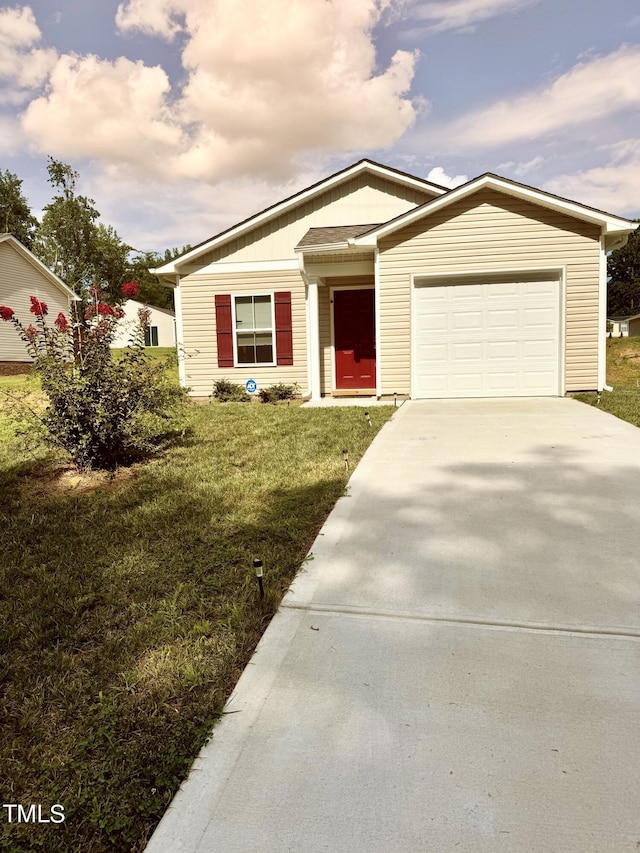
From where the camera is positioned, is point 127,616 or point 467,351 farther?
point 467,351

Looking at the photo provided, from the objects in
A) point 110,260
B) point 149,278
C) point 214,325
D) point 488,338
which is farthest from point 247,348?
point 149,278

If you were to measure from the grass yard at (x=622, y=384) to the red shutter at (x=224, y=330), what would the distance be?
7.26m

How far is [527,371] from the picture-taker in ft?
32.3

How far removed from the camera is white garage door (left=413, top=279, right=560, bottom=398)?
31.9ft

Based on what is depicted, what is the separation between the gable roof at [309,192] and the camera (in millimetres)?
11281

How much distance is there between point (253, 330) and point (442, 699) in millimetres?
10563

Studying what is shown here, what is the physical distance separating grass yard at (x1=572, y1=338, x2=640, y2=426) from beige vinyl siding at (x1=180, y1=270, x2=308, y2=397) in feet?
19.1

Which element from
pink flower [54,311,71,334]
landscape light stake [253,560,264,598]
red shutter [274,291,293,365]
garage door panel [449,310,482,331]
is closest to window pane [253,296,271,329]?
red shutter [274,291,293,365]

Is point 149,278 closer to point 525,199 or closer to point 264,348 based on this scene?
point 264,348

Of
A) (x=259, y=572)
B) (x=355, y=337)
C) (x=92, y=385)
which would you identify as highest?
(x=355, y=337)

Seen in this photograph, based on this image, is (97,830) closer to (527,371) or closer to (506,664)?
(506,664)

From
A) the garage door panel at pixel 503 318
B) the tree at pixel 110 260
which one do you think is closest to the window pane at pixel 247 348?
the garage door panel at pixel 503 318

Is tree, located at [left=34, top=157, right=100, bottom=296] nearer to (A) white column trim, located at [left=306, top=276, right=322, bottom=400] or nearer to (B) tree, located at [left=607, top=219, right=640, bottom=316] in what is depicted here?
(A) white column trim, located at [left=306, top=276, right=322, bottom=400]

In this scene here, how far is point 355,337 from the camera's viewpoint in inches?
464
